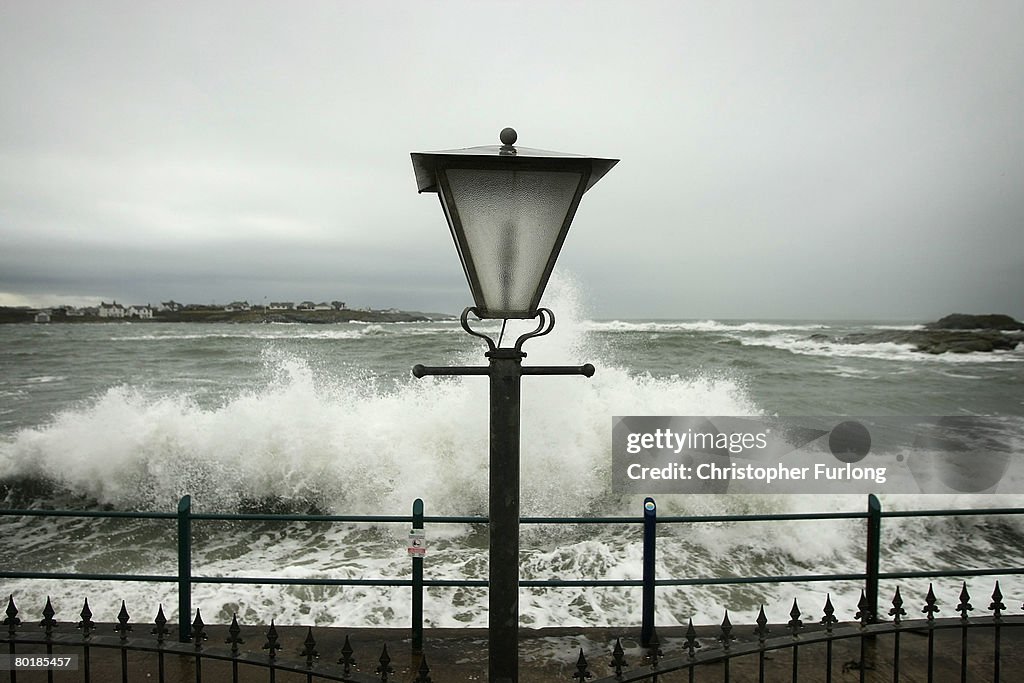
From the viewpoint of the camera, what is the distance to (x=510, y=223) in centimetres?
170

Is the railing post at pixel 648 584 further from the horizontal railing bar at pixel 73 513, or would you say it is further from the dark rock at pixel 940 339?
the dark rock at pixel 940 339

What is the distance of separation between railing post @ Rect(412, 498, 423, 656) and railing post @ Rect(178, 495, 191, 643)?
4.57 ft

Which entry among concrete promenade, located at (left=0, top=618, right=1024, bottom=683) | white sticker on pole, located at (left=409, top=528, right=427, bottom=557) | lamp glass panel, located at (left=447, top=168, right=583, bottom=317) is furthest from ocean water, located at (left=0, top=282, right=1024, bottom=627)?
lamp glass panel, located at (left=447, top=168, right=583, bottom=317)

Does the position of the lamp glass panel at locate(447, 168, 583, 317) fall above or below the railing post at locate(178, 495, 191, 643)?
above

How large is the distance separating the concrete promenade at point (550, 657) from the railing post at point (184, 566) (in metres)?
0.19

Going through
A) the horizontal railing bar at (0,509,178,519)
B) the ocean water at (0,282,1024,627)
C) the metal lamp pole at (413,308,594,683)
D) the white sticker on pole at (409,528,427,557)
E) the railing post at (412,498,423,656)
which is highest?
the metal lamp pole at (413,308,594,683)

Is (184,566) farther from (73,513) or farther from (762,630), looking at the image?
(762,630)

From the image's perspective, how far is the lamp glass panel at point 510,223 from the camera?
1.66 meters

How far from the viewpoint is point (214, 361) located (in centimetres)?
2877

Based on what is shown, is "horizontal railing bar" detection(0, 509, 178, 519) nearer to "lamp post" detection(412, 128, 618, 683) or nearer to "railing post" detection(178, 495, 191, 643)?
"railing post" detection(178, 495, 191, 643)

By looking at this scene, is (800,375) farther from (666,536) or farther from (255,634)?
(255,634)

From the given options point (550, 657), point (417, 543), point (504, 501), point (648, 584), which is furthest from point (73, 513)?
point (648, 584)

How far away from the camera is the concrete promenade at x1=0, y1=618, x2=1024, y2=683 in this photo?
3.47 metres

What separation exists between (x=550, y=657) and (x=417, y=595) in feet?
3.03
